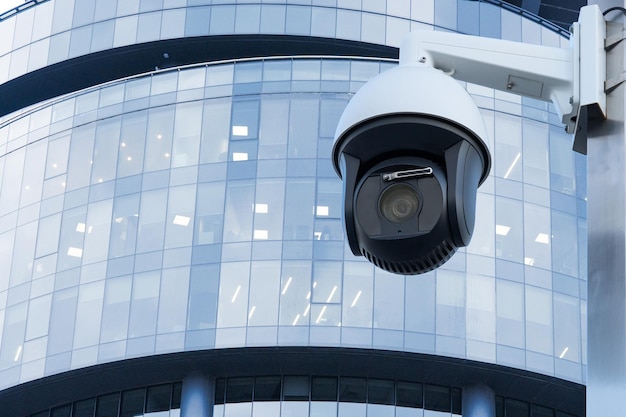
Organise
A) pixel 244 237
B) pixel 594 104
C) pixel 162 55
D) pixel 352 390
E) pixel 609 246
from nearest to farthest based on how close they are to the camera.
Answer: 1. pixel 609 246
2. pixel 594 104
3. pixel 244 237
4. pixel 352 390
5. pixel 162 55

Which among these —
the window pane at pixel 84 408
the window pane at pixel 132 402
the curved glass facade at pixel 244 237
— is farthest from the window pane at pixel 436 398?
the window pane at pixel 84 408

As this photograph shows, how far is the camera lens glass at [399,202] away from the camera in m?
3.47

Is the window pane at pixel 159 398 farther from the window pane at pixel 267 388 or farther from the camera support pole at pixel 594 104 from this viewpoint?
the camera support pole at pixel 594 104

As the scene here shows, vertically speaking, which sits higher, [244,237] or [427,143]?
[244,237]

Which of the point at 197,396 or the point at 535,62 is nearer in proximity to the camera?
the point at 535,62

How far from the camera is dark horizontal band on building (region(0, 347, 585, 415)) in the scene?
129ft

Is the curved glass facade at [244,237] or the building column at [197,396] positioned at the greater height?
the curved glass facade at [244,237]

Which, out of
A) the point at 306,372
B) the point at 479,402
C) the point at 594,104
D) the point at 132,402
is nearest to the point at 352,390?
the point at 306,372

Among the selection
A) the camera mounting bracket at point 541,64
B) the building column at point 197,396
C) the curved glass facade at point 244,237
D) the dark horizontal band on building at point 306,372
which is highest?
the curved glass facade at point 244,237

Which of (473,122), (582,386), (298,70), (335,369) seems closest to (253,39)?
(298,70)

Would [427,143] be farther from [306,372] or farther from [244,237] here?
[306,372]

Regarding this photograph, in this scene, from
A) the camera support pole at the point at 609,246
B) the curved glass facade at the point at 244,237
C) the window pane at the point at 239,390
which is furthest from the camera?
the window pane at the point at 239,390

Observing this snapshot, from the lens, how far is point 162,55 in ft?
172

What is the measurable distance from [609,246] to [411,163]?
0.68m
